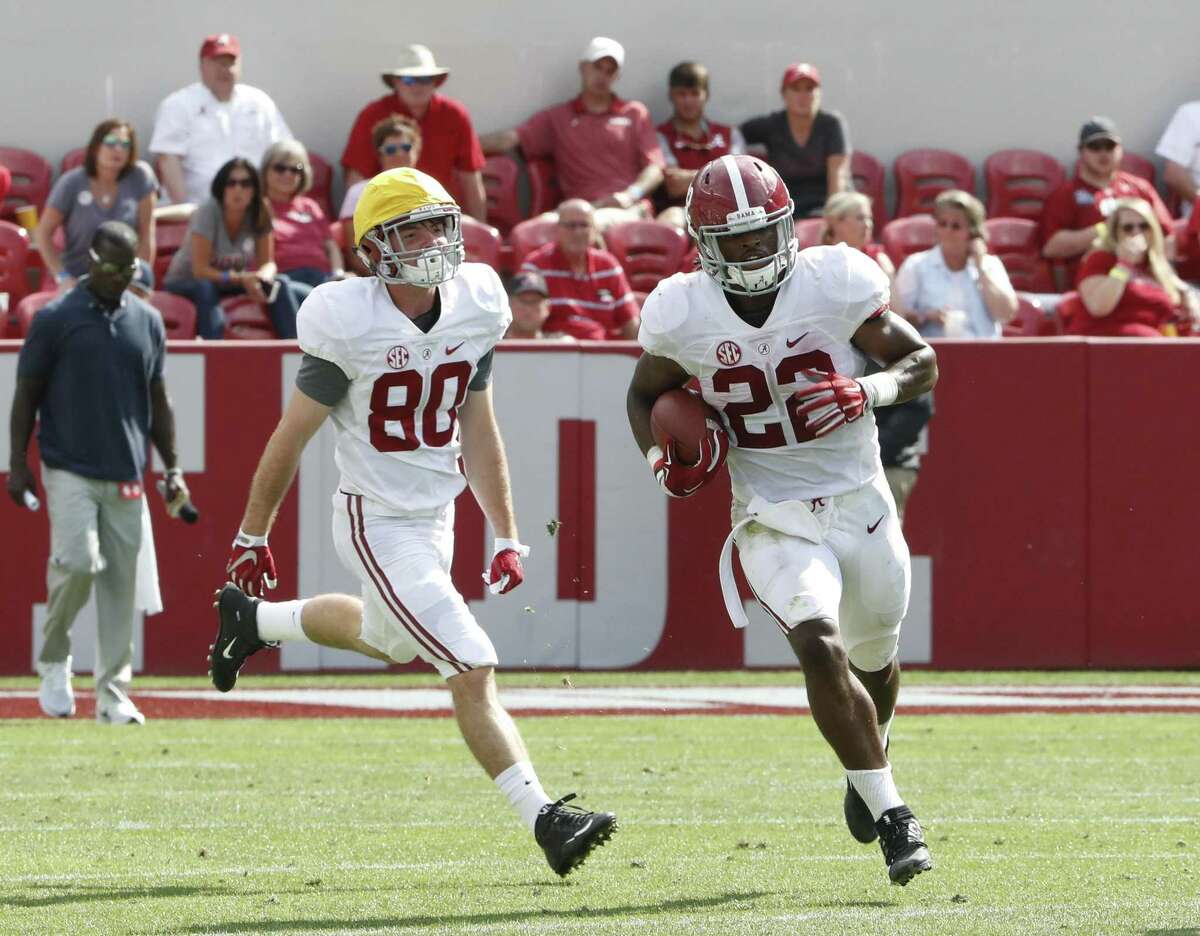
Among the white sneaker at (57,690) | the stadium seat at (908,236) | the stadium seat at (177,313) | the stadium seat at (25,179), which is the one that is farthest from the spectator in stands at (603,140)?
the white sneaker at (57,690)

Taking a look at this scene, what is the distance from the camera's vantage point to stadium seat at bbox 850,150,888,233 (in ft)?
42.8

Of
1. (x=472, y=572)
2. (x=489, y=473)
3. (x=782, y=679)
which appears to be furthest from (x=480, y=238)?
(x=489, y=473)

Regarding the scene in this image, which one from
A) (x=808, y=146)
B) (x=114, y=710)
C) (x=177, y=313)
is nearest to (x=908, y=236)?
(x=808, y=146)

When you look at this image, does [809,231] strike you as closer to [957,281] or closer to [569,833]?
[957,281]

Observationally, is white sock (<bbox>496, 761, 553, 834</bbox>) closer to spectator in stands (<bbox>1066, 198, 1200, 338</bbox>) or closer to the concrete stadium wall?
spectator in stands (<bbox>1066, 198, 1200, 338</bbox>)

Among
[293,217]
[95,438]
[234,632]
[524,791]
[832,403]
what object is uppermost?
[293,217]

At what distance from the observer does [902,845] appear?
4578mm

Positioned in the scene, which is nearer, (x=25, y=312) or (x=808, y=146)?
(x=25, y=312)

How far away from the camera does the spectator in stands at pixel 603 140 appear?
39.9 ft

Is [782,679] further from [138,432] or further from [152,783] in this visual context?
[152,783]

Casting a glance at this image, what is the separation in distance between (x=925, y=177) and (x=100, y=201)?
516 centimetres

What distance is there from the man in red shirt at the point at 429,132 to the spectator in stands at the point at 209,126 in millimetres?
481

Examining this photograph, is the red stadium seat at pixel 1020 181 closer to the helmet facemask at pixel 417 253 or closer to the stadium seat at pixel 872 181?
the stadium seat at pixel 872 181

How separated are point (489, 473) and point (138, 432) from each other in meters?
3.22
